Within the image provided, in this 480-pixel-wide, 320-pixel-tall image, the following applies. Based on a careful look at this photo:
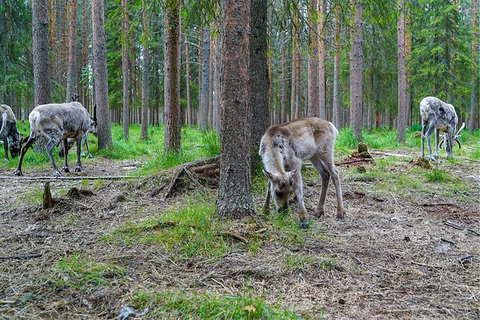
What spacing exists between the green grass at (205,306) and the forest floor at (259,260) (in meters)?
0.08

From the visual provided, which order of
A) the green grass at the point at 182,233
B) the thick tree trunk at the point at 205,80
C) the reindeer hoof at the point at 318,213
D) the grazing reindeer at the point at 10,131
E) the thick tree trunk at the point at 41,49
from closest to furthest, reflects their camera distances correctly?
the green grass at the point at 182,233, the reindeer hoof at the point at 318,213, the thick tree trunk at the point at 41,49, the grazing reindeer at the point at 10,131, the thick tree trunk at the point at 205,80

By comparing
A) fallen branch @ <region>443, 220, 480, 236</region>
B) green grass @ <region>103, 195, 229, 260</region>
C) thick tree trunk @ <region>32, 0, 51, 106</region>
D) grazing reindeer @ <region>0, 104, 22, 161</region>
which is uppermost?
thick tree trunk @ <region>32, 0, 51, 106</region>

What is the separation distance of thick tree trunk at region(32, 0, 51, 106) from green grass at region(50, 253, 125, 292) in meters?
9.48

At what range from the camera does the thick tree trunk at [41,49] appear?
37.7 feet

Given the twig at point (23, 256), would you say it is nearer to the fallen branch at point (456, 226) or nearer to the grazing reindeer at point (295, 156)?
the grazing reindeer at point (295, 156)

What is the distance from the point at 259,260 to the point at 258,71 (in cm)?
407

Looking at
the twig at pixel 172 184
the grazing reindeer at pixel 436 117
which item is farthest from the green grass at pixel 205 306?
the grazing reindeer at pixel 436 117

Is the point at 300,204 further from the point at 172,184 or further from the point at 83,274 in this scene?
the point at 83,274

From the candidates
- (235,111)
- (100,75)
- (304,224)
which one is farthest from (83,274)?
(100,75)

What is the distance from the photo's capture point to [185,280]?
11.7 ft

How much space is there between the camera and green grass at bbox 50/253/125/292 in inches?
133

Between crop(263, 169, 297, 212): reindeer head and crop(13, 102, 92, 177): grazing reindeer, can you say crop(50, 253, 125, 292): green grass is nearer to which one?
crop(263, 169, 297, 212): reindeer head

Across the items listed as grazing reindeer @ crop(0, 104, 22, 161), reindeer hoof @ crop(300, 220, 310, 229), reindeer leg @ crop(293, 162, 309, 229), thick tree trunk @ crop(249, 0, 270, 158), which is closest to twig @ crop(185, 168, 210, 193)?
thick tree trunk @ crop(249, 0, 270, 158)

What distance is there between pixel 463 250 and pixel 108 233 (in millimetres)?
4361
